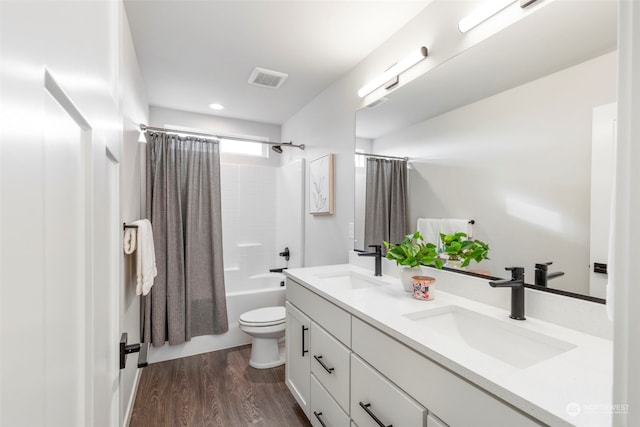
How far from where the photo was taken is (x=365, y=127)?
2189 millimetres

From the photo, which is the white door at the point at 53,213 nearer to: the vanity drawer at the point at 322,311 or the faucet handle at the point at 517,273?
the vanity drawer at the point at 322,311

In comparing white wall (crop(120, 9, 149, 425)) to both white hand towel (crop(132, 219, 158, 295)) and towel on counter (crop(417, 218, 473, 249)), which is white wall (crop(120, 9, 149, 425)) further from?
towel on counter (crop(417, 218, 473, 249))

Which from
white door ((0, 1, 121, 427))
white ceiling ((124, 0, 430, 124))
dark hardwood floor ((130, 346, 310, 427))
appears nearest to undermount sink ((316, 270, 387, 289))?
dark hardwood floor ((130, 346, 310, 427))

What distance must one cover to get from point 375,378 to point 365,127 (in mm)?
1636

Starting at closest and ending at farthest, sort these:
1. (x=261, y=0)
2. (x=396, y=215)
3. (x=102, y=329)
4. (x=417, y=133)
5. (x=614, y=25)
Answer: (x=102, y=329), (x=614, y=25), (x=261, y=0), (x=417, y=133), (x=396, y=215)

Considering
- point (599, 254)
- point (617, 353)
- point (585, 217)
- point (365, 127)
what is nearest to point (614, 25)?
point (585, 217)

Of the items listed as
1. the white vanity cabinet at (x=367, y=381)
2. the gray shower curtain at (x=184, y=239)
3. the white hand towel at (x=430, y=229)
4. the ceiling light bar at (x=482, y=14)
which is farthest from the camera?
the gray shower curtain at (x=184, y=239)

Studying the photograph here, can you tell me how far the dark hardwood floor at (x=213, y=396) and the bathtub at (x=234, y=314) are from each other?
0.09 m

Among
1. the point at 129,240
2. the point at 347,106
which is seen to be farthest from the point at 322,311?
the point at 347,106

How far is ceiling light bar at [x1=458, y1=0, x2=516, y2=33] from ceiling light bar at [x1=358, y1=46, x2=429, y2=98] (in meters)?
0.26

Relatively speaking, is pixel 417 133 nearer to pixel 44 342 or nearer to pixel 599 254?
pixel 599 254

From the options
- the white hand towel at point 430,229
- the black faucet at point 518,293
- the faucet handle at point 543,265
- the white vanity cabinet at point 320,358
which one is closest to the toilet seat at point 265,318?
the white vanity cabinet at point 320,358

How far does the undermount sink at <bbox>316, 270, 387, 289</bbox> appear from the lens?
6.42ft

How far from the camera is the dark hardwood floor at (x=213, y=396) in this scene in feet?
6.38
